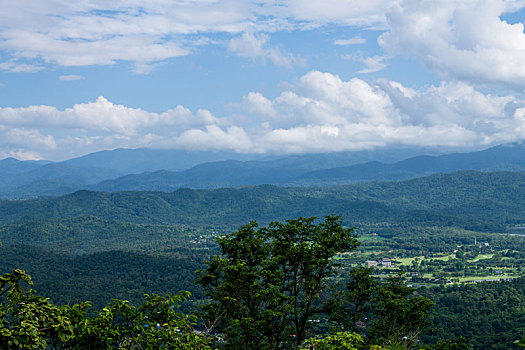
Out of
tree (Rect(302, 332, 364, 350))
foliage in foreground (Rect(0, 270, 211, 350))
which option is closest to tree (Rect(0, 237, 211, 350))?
foliage in foreground (Rect(0, 270, 211, 350))

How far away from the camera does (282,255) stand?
21.6 meters

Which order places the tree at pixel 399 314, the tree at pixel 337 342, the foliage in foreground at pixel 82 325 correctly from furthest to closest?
1. the tree at pixel 399 314
2. the tree at pixel 337 342
3. the foliage in foreground at pixel 82 325

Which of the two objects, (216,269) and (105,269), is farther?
(105,269)

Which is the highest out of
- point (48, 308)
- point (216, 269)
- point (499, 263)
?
point (48, 308)

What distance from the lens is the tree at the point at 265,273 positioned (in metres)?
20.1

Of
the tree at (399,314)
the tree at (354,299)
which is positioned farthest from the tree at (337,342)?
the tree at (399,314)

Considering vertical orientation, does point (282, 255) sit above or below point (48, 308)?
below

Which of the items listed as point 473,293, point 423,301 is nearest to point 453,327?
point 473,293

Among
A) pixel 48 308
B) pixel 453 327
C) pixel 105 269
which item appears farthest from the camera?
pixel 105 269

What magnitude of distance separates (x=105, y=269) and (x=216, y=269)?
141 m

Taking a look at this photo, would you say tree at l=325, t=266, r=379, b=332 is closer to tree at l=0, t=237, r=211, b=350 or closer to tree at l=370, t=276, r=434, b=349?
tree at l=370, t=276, r=434, b=349

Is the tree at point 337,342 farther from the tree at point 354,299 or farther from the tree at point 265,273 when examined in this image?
the tree at point 354,299

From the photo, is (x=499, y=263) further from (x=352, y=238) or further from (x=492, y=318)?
(x=352, y=238)

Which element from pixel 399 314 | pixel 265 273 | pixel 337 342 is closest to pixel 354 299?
pixel 399 314
